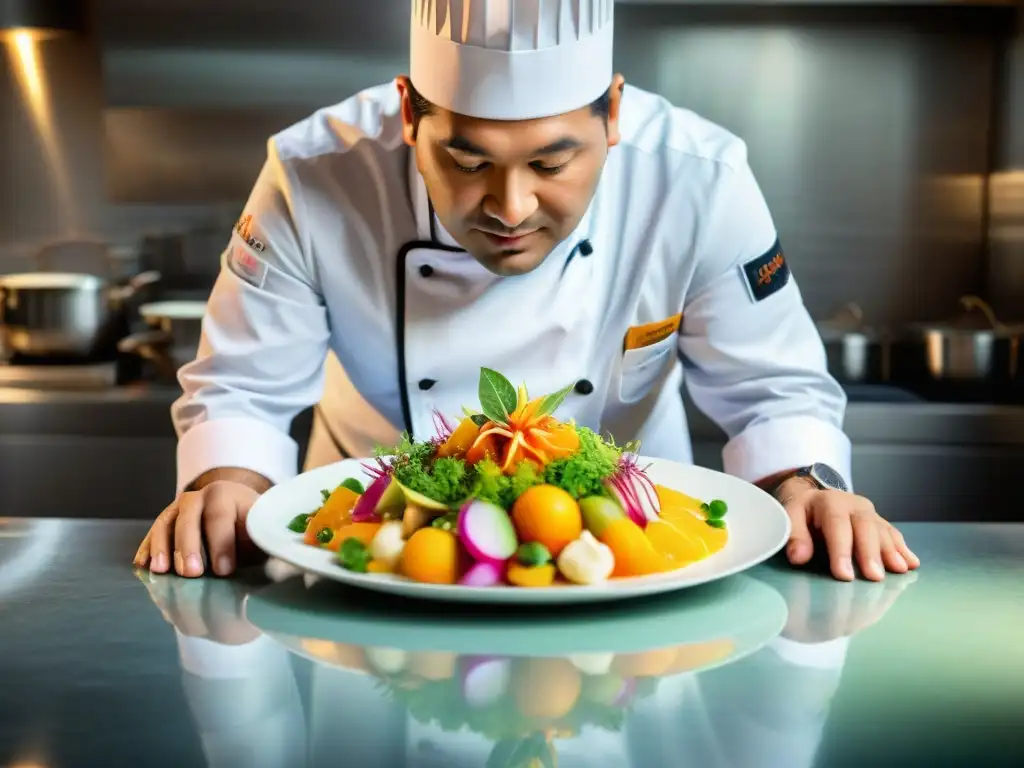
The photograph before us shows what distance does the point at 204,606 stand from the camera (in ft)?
4.03

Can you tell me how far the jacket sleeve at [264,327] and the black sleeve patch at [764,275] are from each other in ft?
2.21

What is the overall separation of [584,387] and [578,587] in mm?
874

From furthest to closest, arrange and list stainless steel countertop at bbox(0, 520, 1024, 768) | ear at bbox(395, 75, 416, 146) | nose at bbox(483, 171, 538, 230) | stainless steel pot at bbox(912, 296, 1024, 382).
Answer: stainless steel pot at bbox(912, 296, 1024, 382)
ear at bbox(395, 75, 416, 146)
nose at bbox(483, 171, 538, 230)
stainless steel countertop at bbox(0, 520, 1024, 768)

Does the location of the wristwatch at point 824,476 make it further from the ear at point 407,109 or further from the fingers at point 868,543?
the ear at point 407,109

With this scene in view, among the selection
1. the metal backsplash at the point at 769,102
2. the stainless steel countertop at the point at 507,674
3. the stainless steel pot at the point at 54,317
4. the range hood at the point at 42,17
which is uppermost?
the range hood at the point at 42,17

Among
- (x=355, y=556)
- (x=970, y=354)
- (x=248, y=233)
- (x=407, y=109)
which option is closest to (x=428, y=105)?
(x=407, y=109)

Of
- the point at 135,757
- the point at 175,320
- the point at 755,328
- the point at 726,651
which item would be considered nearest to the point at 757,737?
the point at 726,651

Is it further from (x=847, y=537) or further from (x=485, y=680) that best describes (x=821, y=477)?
(x=485, y=680)

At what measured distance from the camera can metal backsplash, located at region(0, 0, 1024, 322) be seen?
367 cm

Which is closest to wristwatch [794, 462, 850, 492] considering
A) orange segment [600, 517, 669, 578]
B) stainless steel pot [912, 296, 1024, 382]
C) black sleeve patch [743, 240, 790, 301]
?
black sleeve patch [743, 240, 790, 301]

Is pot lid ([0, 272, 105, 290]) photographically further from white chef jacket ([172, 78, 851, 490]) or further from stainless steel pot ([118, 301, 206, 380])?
white chef jacket ([172, 78, 851, 490])

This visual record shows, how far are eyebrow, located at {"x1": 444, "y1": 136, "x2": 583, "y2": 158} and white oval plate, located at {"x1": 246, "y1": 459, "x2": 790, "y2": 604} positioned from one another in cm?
40

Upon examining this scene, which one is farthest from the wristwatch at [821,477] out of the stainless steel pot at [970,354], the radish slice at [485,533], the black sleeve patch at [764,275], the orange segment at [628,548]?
the stainless steel pot at [970,354]

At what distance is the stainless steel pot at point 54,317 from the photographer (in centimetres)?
339
